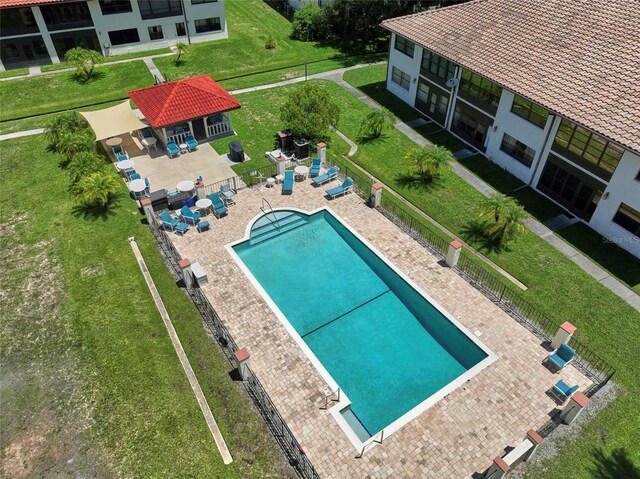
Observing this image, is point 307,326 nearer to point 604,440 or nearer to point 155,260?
point 155,260

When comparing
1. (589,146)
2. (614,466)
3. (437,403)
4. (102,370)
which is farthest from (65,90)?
(614,466)

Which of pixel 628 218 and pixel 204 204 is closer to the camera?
pixel 628 218

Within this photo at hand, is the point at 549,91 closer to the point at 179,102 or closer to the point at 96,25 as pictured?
the point at 179,102

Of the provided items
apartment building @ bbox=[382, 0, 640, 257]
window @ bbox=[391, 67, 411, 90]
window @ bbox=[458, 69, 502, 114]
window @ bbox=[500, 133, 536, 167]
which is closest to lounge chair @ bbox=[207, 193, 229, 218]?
apartment building @ bbox=[382, 0, 640, 257]

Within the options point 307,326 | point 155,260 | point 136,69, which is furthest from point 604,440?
point 136,69

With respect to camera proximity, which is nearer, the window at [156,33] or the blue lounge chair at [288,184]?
the blue lounge chair at [288,184]

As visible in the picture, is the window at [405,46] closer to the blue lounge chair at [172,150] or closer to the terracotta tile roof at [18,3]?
the blue lounge chair at [172,150]

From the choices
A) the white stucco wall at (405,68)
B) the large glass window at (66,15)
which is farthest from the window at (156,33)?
the white stucco wall at (405,68)
